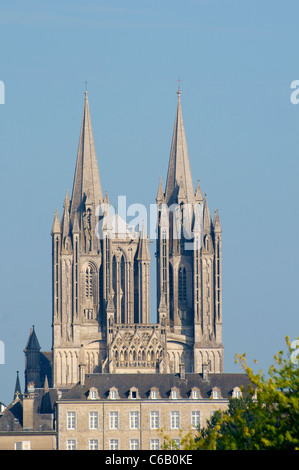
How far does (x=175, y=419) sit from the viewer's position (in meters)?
123

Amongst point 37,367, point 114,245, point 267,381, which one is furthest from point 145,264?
point 267,381

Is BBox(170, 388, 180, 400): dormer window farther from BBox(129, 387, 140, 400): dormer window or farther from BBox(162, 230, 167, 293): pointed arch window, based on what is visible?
BBox(162, 230, 167, 293): pointed arch window

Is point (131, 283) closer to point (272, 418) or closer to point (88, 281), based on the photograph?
point (88, 281)

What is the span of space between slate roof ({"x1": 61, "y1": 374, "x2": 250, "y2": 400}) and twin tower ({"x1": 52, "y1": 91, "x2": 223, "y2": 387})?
888 inches

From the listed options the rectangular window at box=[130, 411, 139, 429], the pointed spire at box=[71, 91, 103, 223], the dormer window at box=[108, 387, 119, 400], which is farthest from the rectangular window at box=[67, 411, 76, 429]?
the pointed spire at box=[71, 91, 103, 223]

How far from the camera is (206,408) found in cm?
12394

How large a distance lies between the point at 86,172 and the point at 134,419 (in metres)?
42.7

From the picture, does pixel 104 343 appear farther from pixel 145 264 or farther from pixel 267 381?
pixel 267 381

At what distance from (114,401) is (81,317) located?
105 feet

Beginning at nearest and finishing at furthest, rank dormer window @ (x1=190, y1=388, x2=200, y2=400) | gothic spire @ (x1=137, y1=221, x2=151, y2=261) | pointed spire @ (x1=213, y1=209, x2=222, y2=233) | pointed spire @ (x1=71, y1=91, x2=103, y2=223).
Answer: dormer window @ (x1=190, y1=388, x2=200, y2=400) < gothic spire @ (x1=137, y1=221, x2=151, y2=261) < pointed spire @ (x1=213, y1=209, x2=222, y2=233) < pointed spire @ (x1=71, y1=91, x2=103, y2=223)

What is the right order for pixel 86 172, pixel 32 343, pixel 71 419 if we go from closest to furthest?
1. pixel 71 419
2. pixel 86 172
3. pixel 32 343

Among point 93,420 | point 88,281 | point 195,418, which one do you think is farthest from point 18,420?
point 88,281

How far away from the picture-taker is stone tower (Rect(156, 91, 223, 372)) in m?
155

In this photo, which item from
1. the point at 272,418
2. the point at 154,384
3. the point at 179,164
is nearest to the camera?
the point at 272,418
